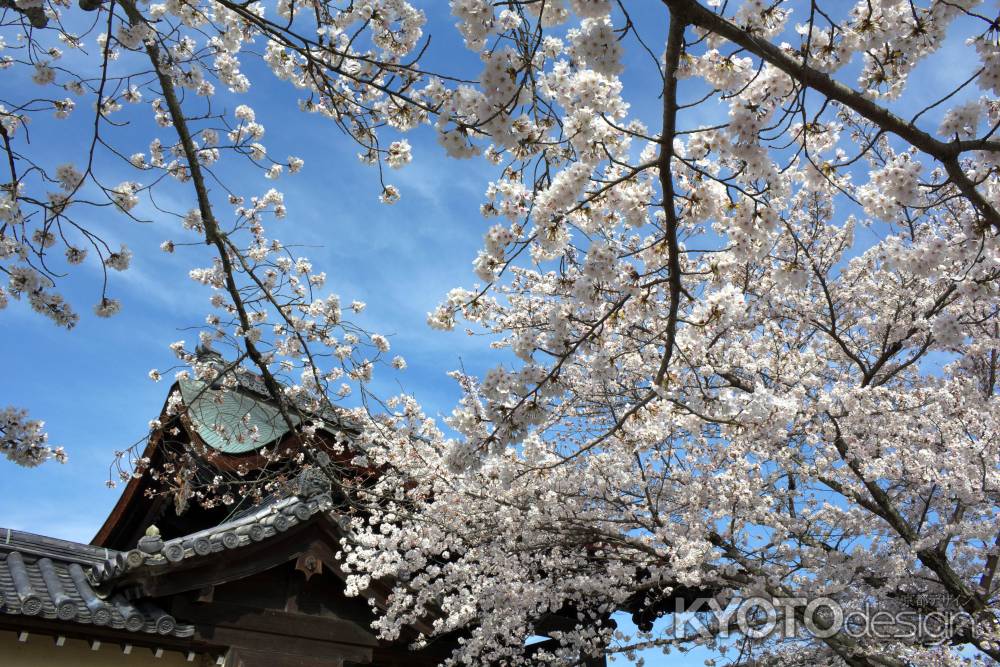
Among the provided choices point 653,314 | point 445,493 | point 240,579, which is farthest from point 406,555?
point 653,314

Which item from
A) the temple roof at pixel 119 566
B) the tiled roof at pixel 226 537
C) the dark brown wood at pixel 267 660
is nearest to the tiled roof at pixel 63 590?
the temple roof at pixel 119 566

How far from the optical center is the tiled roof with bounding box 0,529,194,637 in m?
4.96

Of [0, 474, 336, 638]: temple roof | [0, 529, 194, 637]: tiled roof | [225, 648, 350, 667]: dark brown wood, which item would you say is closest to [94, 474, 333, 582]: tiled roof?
[0, 474, 336, 638]: temple roof

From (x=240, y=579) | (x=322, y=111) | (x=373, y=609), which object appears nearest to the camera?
(x=322, y=111)

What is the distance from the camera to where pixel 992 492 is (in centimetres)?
→ 781

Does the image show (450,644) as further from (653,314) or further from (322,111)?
(322,111)

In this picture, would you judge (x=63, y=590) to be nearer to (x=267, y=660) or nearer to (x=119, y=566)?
(x=119, y=566)

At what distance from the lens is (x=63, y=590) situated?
17.8ft

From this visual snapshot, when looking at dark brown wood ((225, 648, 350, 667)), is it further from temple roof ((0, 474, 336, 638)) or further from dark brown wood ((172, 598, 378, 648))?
temple roof ((0, 474, 336, 638))

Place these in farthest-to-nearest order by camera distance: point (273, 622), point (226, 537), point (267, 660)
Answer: point (273, 622) < point (267, 660) < point (226, 537)

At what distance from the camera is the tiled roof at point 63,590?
4965 mm

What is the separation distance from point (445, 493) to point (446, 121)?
5.28m

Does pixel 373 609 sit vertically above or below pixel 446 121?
below

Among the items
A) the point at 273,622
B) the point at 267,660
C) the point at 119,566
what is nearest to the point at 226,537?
the point at 119,566
